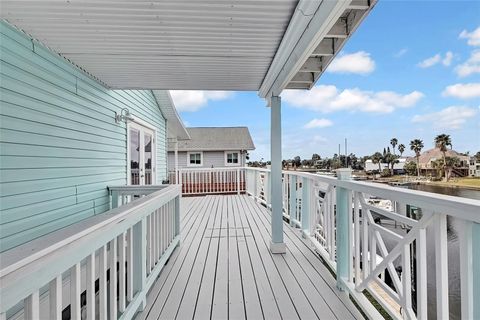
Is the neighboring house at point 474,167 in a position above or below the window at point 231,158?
below

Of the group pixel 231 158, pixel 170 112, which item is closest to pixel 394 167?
pixel 170 112

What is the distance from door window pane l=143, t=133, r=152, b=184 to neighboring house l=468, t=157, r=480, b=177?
5.81 metres

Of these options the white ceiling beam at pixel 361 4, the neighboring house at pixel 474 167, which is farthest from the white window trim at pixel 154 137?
the neighboring house at pixel 474 167

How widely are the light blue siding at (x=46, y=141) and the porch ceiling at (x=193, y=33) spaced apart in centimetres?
26

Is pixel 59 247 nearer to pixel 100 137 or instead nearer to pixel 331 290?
pixel 331 290

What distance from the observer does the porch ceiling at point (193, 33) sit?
77.9 inches

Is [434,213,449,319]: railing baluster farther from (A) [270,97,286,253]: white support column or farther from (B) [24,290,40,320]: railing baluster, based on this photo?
(A) [270,97,286,253]: white support column

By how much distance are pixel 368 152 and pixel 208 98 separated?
19.7 metres

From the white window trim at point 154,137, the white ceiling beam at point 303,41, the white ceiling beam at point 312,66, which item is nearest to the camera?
the white ceiling beam at point 303,41

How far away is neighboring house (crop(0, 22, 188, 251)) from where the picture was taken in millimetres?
2363

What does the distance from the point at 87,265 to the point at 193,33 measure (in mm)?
1972

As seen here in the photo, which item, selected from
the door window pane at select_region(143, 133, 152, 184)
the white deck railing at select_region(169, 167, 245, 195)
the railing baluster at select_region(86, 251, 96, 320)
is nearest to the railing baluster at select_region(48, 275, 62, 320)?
the railing baluster at select_region(86, 251, 96, 320)

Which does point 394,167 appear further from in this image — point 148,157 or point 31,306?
point 148,157

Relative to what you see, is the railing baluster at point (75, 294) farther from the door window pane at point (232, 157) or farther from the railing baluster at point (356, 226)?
the door window pane at point (232, 157)
